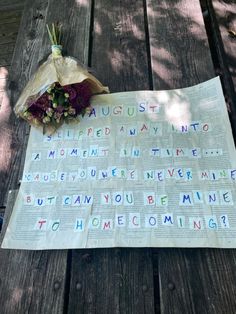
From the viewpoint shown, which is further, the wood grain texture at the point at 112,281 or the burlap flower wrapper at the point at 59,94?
the burlap flower wrapper at the point at 59,94

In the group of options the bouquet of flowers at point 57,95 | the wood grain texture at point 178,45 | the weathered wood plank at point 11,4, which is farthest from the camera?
the weathered wood plank at point 11,4

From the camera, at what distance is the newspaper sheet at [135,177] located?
87 centimetres

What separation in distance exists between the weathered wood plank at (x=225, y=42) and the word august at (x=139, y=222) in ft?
1.13

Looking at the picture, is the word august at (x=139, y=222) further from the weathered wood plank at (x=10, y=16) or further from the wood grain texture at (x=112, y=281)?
the weathered wood plank at (x=10, y=16)

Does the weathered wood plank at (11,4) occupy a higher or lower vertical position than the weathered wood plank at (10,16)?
higher

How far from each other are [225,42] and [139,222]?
0.86m

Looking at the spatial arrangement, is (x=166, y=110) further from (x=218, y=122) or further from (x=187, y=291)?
(x=187, y=291)

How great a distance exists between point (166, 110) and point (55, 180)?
46 centimetres

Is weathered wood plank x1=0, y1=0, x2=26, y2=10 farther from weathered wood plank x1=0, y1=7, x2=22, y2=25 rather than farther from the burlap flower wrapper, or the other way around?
the burlap flower wrapper

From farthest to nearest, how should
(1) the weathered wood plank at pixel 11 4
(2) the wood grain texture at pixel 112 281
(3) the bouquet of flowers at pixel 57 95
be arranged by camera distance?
(1) the weathered wood plank at pixel 11 4, (3) the bouquet of flowers at pixel 57 95, (2) the wood grain texture at pixel 112 281

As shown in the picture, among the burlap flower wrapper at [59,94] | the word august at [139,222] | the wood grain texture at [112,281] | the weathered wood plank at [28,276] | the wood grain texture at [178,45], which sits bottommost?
the weathered wood plank at [28,276]

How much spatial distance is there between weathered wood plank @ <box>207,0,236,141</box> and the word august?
0.34 meters

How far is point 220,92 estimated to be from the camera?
1.11 meters

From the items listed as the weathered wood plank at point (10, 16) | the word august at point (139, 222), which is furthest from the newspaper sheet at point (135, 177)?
the weathered wood plank at point (10, 16)
